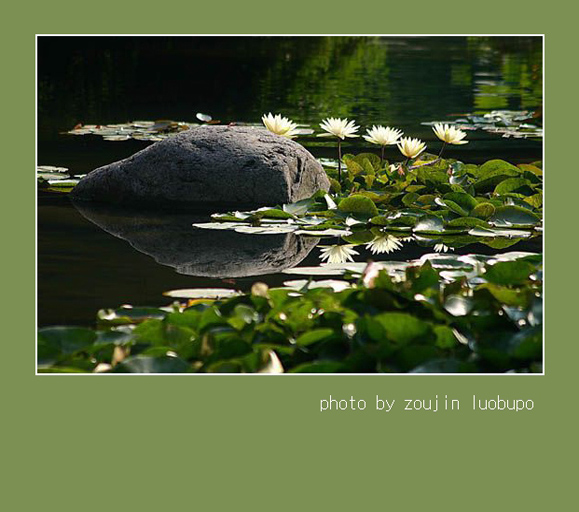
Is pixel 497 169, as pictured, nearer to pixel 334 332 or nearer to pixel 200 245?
pixel 200 245

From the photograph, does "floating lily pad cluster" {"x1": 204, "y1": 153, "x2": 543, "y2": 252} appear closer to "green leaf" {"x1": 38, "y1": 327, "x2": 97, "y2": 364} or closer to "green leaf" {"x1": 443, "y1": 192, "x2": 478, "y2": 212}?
"green leaf" {"x1": 443, "y1": 192, "x2": 478, "y2": 212}

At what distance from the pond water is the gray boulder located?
25cm

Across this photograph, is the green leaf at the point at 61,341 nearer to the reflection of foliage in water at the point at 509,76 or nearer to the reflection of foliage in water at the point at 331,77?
the reflection of foliage in water at the point at 331,77

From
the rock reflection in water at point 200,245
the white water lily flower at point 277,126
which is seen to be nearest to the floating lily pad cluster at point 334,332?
the rock reflection in water at point 200,245

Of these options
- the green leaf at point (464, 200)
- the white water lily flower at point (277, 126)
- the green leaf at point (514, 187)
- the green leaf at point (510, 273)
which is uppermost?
the white water lily flower at point (277, 126)

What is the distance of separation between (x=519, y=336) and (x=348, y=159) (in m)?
3.30

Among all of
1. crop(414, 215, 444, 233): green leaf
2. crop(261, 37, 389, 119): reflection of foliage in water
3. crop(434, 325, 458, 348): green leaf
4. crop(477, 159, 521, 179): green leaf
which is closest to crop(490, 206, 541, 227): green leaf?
crop(414, 215, 444, 233): green leaf

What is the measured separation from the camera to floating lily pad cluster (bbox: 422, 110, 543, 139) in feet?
26.1

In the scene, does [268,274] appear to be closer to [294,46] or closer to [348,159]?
[348,159]

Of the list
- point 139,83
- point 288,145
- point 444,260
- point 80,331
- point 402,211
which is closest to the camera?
point 80,331

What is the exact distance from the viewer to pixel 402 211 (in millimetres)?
4828

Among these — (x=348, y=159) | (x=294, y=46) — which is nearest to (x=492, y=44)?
(x=294, y=46)

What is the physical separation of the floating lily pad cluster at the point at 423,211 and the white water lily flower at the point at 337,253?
16cm

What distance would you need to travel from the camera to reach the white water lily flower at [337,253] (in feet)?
13.1
